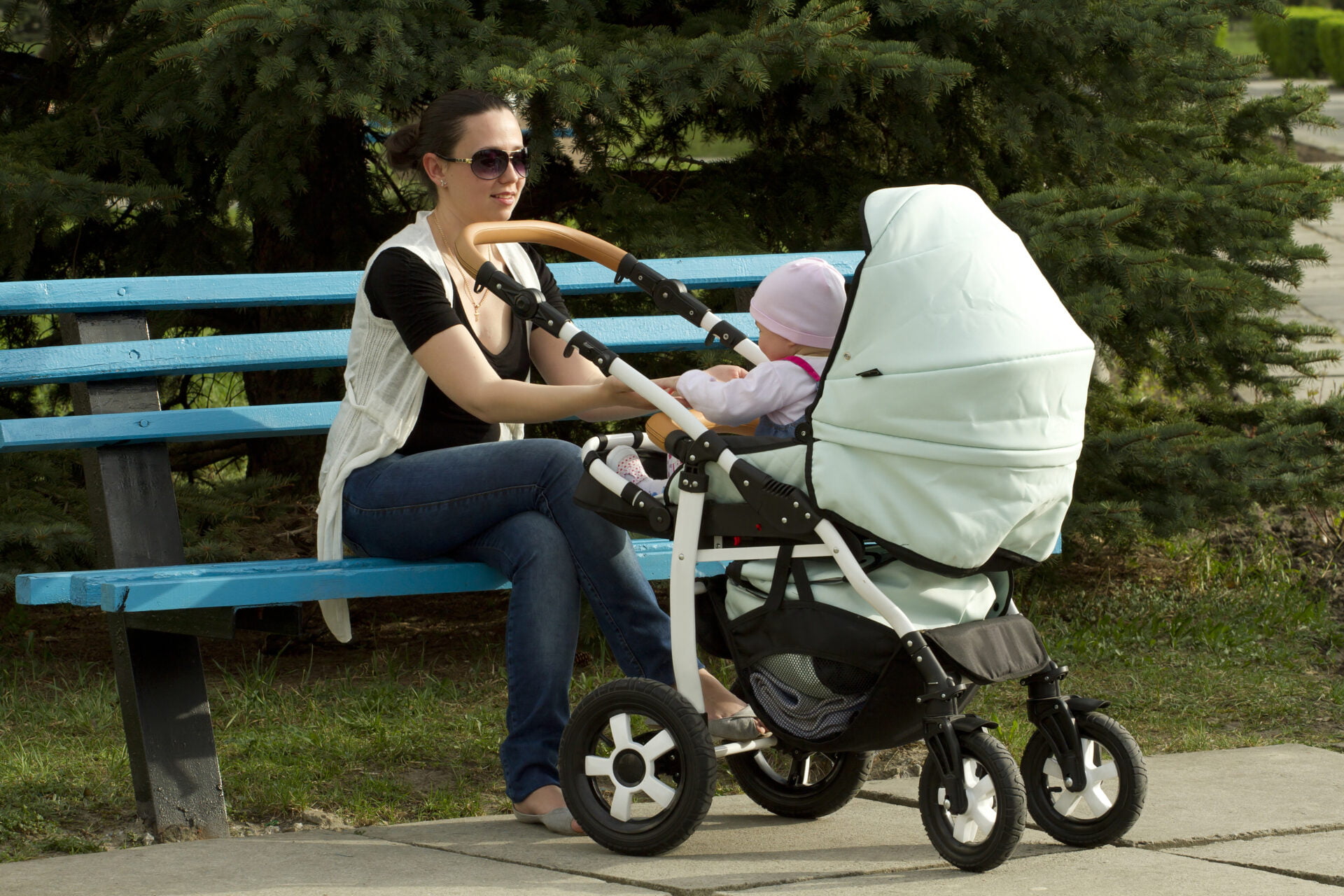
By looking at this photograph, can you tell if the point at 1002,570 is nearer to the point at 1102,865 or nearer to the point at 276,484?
the point at 1102,865

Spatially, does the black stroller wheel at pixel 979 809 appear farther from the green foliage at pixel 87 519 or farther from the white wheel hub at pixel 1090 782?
the green foliage at pixel 87 519

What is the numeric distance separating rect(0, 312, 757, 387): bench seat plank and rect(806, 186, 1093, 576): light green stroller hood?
4.58 feet

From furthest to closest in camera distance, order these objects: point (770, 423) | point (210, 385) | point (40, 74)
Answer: point (210, 385), point (40, 74), point (770, 423)

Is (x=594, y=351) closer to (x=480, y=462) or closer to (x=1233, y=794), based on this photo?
(x=480, y=462)

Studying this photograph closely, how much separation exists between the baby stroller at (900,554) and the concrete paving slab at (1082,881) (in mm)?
57

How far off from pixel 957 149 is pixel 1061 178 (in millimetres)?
353

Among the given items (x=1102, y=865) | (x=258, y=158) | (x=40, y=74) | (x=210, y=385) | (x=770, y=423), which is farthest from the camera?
(x=210, y=385)

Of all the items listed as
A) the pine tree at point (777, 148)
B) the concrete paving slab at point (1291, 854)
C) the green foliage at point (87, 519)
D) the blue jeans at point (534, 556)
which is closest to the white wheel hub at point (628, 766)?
the blue jeans at point (534, 556)

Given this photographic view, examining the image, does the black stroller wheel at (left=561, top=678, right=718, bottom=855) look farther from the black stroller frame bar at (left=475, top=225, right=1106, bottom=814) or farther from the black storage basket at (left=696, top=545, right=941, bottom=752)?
the black stroller frame bar at (left=475, top=225, right=1106, bottom=814)

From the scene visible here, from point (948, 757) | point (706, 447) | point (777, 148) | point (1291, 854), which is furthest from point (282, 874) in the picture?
point (777, 148)

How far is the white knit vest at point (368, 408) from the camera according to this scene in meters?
3.38

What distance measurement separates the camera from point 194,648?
132 inches

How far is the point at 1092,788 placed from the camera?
2914mm

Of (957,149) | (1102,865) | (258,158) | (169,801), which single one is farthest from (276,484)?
Result: (1102,865)
